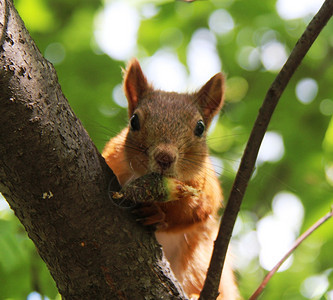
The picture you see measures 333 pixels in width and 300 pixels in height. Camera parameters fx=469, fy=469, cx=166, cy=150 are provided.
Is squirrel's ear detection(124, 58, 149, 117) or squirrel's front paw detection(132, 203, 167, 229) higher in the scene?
squirrel's ear detection(124, 58, 149, 117)

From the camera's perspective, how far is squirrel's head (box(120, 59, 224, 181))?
99.8 inches

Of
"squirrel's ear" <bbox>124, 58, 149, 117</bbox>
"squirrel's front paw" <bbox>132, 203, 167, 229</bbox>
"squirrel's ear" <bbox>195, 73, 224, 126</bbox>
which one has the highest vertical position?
"squirrel's ear" <bbox>124, 58, 149, 117</bbox>

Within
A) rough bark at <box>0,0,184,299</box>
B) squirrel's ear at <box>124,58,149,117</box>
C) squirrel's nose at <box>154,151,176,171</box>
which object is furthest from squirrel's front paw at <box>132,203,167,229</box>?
squirrel's ear at <box>124,58,149,117</box>

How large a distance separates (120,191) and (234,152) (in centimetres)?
283

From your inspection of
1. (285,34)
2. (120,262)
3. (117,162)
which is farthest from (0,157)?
(285,34)

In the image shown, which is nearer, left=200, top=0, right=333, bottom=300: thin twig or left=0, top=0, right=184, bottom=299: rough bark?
left=0, top=0, right=184, bottom=299: rough bark

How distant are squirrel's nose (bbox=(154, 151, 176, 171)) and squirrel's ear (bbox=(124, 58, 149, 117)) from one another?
3.34ft

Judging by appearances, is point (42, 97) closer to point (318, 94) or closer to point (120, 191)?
point (120, 191)

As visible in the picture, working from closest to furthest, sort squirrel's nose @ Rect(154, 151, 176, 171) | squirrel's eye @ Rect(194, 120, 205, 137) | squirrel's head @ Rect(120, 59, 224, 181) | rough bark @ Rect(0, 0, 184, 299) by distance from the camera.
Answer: rough bark @ Rect(0, 0, 184, 299) < squirrel's nose @ Rect(154, 151, 176, 171) < squirrel's head @ Rect(120, 59, 224, 181) < squirrel's eye @ Rect(194, 120, 205, 137)

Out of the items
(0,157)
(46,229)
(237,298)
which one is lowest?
(237,298)

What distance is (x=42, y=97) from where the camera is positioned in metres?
1.58

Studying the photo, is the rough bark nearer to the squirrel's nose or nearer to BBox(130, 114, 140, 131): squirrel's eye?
the squirrel's nose

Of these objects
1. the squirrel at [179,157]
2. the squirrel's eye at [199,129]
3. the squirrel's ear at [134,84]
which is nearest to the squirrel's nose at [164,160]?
the squirrel at [179,157]

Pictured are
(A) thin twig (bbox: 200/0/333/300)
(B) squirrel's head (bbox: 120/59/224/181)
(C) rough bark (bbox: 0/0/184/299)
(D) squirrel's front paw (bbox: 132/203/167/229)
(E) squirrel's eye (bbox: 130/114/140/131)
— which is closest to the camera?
(C) rough bark (bbox: 0/0/184/299)
